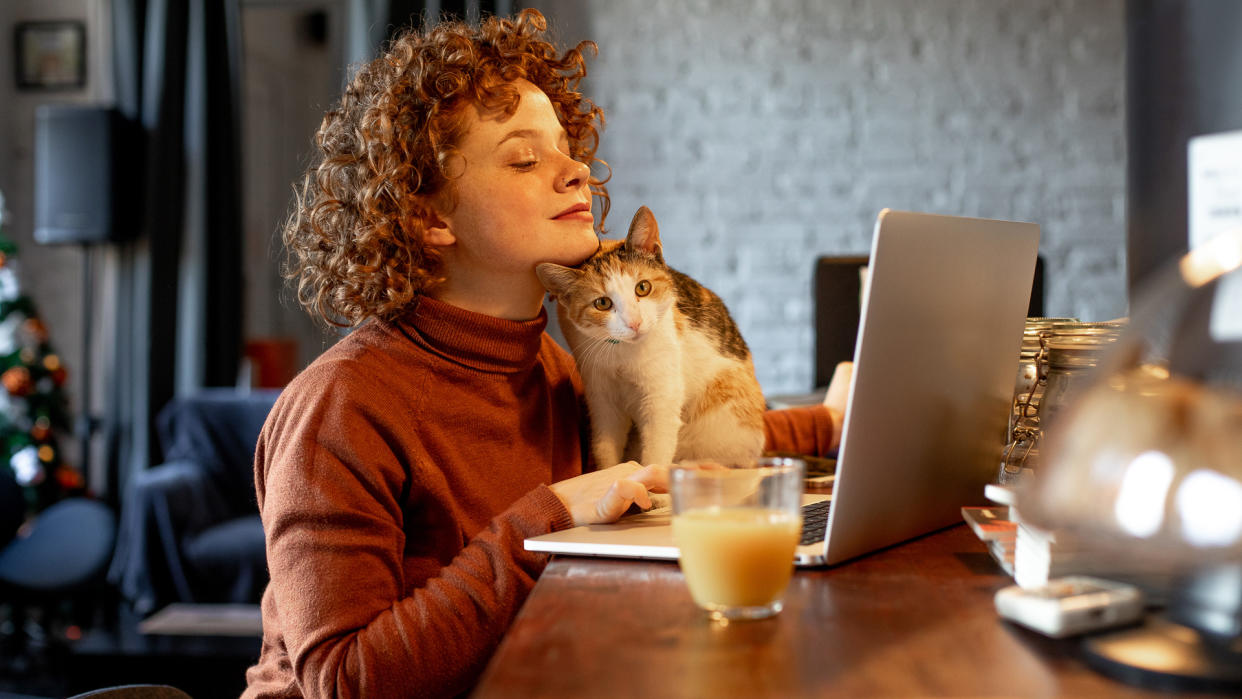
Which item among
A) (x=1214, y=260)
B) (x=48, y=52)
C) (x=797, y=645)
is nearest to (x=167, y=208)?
(x=48, y=52)

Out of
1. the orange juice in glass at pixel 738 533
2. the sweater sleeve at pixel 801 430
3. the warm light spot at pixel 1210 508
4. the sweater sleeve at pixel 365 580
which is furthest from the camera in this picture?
the sweater sleeve at pixel 801 430

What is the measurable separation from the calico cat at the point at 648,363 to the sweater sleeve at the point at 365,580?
0.90 feet

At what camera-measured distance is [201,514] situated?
3.35 meters

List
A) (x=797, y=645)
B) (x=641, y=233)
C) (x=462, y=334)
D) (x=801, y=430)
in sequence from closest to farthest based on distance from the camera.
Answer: (x=797, y=645) < (x=462, y=334) < (x=641, y=233) < (x=801, y=430)

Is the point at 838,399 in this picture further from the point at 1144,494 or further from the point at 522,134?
the point at 1144,494

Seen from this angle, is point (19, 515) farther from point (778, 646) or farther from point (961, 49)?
point (961, 49)

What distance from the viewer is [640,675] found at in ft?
1.84

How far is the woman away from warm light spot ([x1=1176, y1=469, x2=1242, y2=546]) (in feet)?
1.75

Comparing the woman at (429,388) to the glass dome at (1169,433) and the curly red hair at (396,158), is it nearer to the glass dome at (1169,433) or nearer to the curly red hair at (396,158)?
the curly red hair at (396,158)

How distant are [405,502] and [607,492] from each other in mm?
254

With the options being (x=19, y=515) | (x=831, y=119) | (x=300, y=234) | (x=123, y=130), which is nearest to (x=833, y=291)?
(x=300, y=234)

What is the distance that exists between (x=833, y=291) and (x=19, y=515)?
256cm

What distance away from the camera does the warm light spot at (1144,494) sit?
521mm

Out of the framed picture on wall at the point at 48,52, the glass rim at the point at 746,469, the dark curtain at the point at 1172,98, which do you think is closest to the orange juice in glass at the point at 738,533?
the glass rim at the point at 746,469
